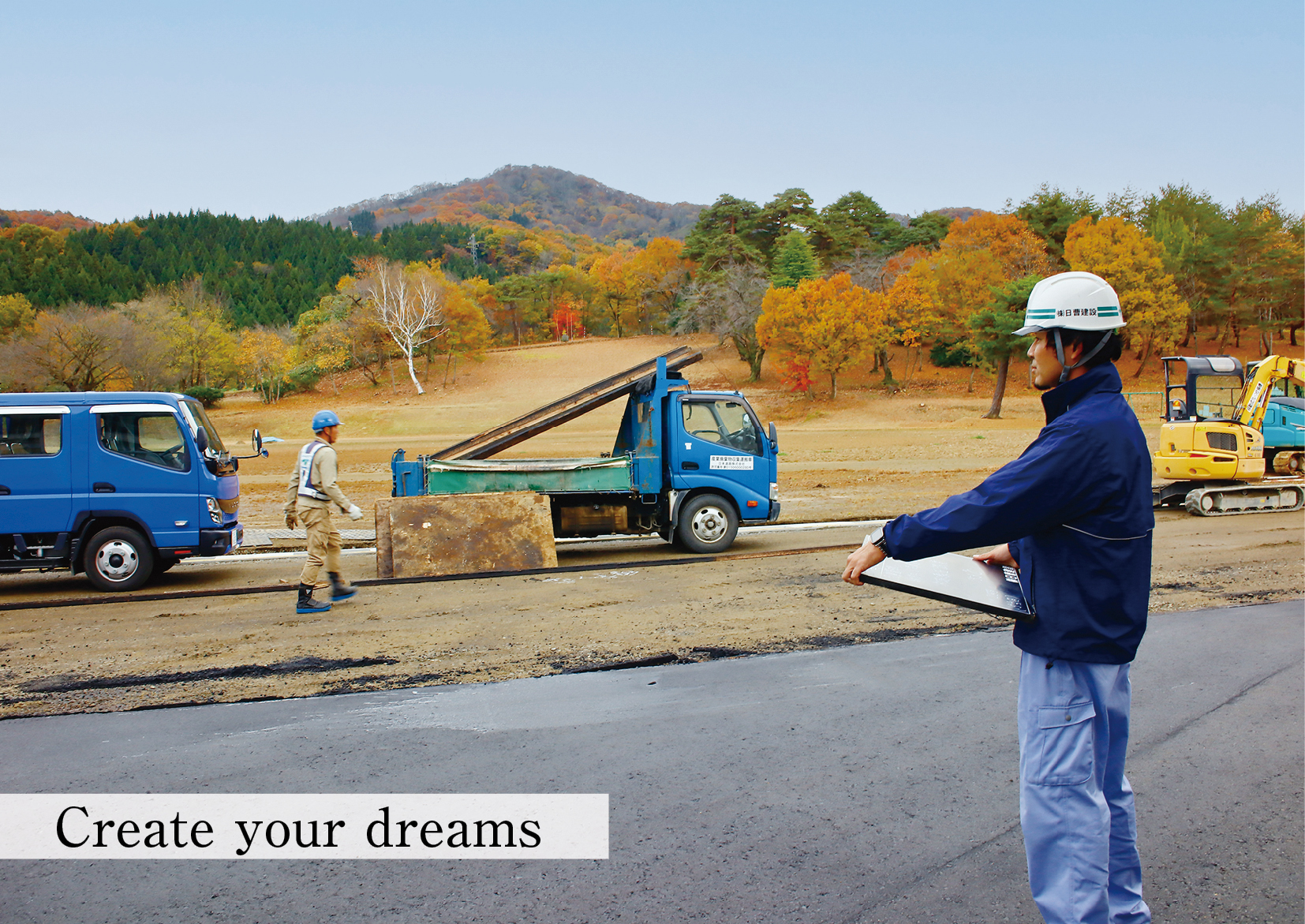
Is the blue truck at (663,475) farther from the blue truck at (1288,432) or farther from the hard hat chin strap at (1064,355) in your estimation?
the blue truck at (1288,432)

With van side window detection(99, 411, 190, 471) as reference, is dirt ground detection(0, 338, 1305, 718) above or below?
below

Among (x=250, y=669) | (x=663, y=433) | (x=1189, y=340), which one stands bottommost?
(x=250, y=669)

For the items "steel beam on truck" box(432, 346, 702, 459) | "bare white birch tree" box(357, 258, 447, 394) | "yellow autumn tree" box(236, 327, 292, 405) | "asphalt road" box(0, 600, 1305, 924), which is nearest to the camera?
"asphalt road" box(0, 600, 1305, 924)

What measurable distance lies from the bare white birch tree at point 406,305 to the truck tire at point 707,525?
46641 millimetres

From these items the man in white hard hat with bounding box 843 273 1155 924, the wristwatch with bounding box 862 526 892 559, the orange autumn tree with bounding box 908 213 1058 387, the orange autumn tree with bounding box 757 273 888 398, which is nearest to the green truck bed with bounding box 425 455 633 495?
the wristwatch with bounding box 862 526 892 559

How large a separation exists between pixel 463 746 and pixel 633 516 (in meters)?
7.20

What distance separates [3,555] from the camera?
962 cm

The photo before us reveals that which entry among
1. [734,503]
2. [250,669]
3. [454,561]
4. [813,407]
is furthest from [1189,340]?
[250,669]

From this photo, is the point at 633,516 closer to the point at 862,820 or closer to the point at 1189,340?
the point at 862,820

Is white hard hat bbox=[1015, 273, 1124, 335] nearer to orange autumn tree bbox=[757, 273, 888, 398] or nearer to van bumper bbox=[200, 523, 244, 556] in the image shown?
van bumper bbox=[200, 523, 244, 556]

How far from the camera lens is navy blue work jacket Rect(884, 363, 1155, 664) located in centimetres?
248

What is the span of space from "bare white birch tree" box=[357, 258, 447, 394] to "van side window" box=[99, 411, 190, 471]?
4632cm

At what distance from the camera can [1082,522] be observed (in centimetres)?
253

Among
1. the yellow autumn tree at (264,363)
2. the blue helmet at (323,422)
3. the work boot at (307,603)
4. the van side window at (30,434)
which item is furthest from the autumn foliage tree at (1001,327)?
the yellow autumn tree at (264,363)
